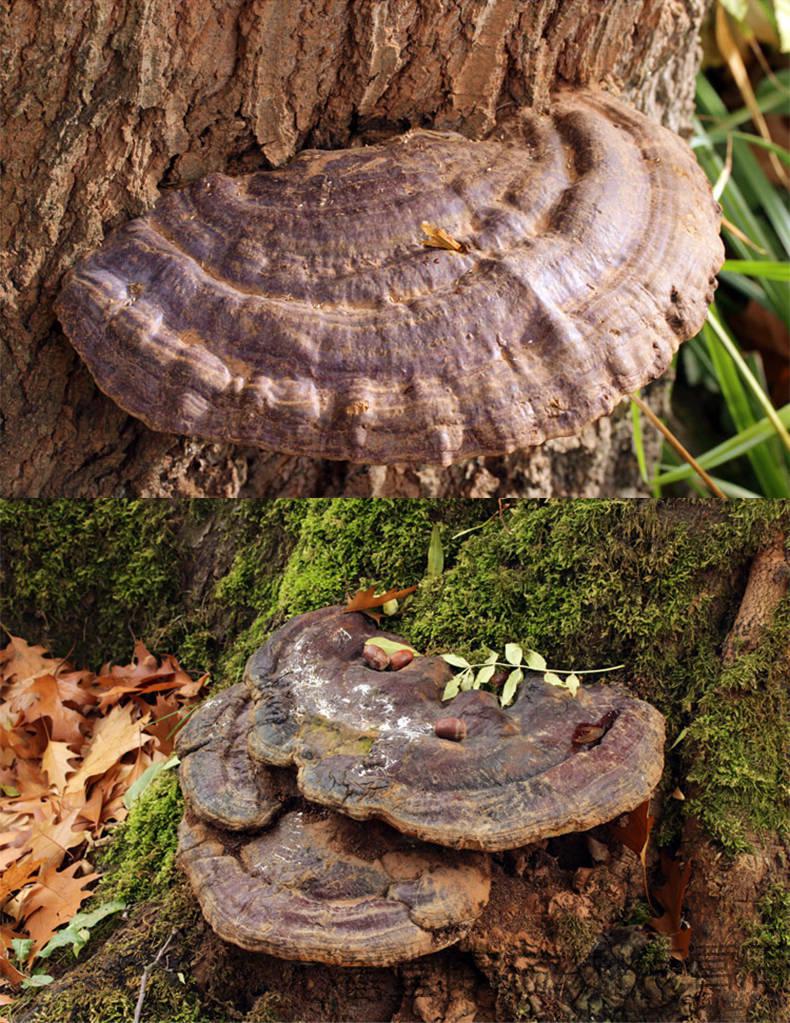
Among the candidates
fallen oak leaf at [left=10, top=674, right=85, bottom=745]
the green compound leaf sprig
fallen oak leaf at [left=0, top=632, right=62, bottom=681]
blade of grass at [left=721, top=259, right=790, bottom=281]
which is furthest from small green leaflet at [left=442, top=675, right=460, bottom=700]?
blade of grass at [left=721, top=259, right=790, bottom=281]

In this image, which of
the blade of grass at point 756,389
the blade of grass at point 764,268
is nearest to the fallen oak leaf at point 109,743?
the blade of grass at point 756,389

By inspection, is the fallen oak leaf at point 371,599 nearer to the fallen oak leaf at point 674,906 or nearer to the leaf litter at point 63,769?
the leaf litter at point 63,769

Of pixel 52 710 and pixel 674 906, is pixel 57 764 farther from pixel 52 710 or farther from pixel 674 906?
pixel 674 906

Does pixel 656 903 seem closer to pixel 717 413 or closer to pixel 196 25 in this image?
pixel 196 25

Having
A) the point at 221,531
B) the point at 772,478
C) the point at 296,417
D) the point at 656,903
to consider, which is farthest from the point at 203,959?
the point at 772,478

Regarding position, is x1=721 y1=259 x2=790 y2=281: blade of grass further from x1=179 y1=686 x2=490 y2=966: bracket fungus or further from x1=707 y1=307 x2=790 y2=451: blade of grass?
x1=179 y1=686 x2=490 y2=966: bracket fungus
